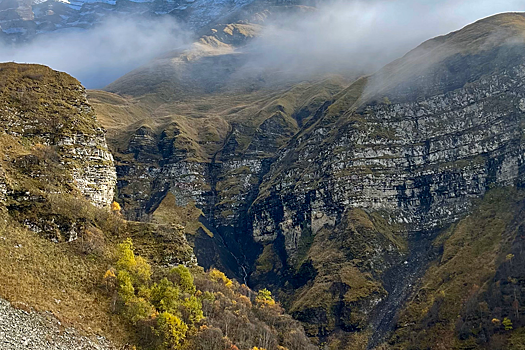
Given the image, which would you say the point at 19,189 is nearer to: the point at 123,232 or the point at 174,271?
the point at 123,232

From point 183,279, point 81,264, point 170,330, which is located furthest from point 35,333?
point 183,279

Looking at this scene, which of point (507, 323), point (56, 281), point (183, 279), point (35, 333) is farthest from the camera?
point (507, 323)

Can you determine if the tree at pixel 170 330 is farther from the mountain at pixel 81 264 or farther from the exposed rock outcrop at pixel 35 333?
the exposed rock outcrop at pixel 35 333

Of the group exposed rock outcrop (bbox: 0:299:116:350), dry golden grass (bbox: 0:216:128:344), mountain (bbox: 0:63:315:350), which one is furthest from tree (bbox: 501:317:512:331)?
exposed rock outcrop (bbox: 0:299:116:350)

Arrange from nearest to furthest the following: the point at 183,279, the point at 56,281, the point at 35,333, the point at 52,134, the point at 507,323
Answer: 1. the point at 35,333
2. the point at 56,281
3. the point at 183,279
4. the point at 52,134
5. the point at 507,323

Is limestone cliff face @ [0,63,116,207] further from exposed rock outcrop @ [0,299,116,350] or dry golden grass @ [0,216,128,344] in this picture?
exposed rock outcrop @ [0,299,116,350]

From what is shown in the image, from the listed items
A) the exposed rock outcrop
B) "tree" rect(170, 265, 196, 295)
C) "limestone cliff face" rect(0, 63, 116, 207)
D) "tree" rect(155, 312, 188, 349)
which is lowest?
"tree" rect(155, 312, 188, 349)

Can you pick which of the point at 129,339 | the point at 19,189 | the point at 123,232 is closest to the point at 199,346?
the point at 129,339

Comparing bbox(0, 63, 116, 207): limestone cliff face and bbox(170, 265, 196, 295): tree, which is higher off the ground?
bbox(0, 63, 116, 207): limestone cliff face

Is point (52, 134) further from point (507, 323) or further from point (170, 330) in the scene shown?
point (507, 323)
